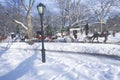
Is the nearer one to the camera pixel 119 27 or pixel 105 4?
pixel 105 4

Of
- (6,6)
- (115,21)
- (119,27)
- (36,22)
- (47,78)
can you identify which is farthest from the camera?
(115,21)

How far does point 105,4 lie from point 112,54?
1606 inches

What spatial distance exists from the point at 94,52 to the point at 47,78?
39.4 ft

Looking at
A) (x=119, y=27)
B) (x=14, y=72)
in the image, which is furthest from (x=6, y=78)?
(x=119, y=27)

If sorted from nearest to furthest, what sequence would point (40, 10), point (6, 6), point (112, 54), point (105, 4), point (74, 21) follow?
point (40, 10), point (112, 54), point (6, 6), point (74, 21), point (105, 4)

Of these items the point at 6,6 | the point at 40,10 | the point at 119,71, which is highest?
the point at 6,6

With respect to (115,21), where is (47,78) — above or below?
below

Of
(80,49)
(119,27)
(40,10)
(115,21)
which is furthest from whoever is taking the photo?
(115,21)

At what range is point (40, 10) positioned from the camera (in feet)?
46.6

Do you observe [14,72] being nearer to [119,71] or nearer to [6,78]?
[6,78]

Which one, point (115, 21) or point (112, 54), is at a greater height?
point (115, 21)

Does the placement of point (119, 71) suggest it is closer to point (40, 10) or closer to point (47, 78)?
point (47, 78)

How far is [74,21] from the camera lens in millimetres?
46812

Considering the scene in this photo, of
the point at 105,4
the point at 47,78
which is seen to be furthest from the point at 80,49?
the point at 105,4
